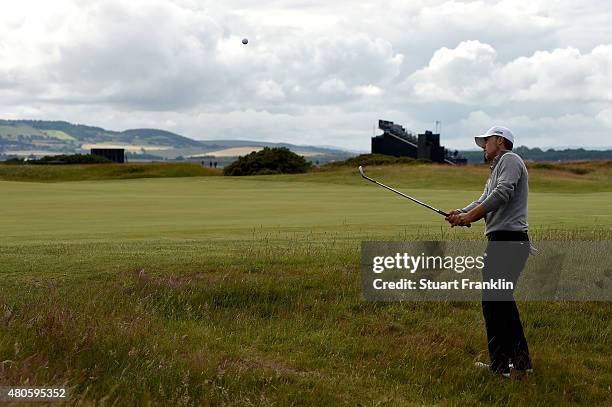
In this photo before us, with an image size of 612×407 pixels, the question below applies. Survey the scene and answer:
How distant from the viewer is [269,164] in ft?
270

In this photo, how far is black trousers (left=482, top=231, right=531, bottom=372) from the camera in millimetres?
7887

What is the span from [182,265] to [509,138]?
273 inches

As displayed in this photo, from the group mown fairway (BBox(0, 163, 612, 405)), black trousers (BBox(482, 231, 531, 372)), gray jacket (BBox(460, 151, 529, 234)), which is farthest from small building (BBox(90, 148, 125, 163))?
gray jacket (BBox(460, 151, 529, 234))

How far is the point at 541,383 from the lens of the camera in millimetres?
8281

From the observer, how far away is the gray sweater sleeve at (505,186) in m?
7.56

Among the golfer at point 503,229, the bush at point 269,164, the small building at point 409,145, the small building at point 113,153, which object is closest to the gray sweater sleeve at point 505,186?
the golfer at point 503,229

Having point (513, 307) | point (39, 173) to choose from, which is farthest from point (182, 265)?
point (39, 173)

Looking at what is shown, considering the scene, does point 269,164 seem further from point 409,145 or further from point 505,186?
point 505,186

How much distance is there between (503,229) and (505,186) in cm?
51

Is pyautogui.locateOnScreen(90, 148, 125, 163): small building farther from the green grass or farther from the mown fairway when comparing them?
the mown fairway

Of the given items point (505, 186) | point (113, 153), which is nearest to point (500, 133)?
point (505, 186)

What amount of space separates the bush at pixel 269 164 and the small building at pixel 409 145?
4962 cm

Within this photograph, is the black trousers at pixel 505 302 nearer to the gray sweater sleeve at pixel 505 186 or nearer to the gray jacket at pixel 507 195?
the gray jacket at pixel 507 195

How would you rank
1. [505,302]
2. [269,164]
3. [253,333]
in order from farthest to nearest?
[269,164] → [253,333] → [505,302]
